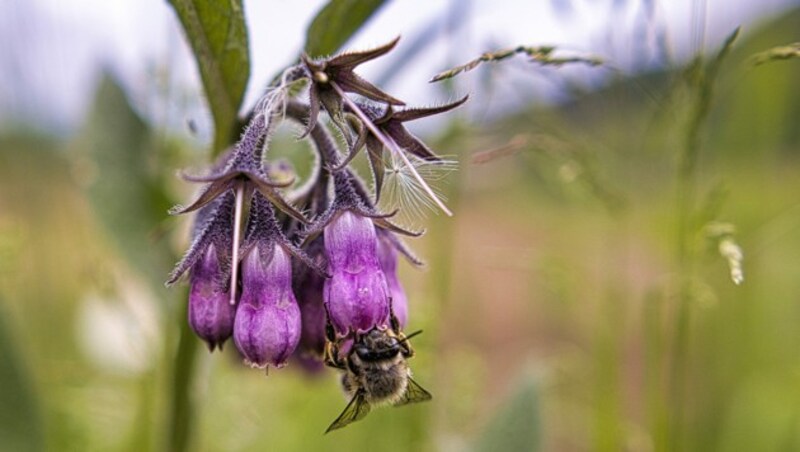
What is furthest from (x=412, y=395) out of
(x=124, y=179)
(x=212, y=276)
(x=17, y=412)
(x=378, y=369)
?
(x=124, y=179)

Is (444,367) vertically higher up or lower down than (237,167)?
lower down

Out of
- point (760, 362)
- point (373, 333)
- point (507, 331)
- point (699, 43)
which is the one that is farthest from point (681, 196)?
point (507, 331)

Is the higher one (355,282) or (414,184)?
(414,184)

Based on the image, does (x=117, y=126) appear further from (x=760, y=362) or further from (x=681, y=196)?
(x=760, y=362)

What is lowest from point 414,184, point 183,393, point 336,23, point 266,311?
point 183,393

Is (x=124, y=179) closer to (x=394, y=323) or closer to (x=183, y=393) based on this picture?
(x=183, y=393)

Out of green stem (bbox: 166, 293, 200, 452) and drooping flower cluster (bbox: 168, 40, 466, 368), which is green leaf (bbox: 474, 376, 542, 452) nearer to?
green stem (bbox: 166, 293, 200, 452)

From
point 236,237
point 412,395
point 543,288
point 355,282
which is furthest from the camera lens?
point 543,288
